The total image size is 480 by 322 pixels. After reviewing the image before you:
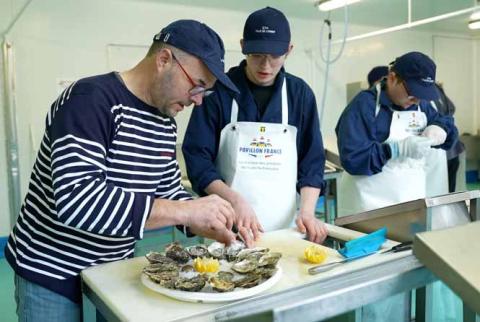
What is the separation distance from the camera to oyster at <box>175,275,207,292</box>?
2.80 ft

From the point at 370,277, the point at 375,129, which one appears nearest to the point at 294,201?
the point at 375,129

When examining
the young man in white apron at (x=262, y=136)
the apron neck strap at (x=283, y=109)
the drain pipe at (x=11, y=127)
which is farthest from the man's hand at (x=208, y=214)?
the drain pipe at (x=11, y=127)

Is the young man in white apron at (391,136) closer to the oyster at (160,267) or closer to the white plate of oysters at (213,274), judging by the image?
the white plate of oysters at (213,274)

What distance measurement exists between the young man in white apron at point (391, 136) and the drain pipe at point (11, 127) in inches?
109

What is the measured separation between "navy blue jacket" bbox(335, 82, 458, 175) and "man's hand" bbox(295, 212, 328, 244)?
51cm

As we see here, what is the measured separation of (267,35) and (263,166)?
0.44m

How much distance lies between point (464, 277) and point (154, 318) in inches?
20.0

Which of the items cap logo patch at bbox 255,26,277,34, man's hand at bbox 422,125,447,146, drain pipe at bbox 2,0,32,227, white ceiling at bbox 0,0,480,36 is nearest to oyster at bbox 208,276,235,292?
cap logo patch at bbox 255,26,277,34

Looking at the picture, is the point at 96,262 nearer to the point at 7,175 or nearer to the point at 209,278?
the point at 209,278

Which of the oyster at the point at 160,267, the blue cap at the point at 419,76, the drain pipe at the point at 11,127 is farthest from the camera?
the drain pipe at the point at 11,127

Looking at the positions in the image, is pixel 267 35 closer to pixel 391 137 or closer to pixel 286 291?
pixel 391 137

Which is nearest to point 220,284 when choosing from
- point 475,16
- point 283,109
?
point 283,109

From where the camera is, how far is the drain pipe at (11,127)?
3.47m

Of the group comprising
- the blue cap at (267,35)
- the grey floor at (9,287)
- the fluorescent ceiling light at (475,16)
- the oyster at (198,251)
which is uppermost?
the fluorescent ceiling light at (475,16)
